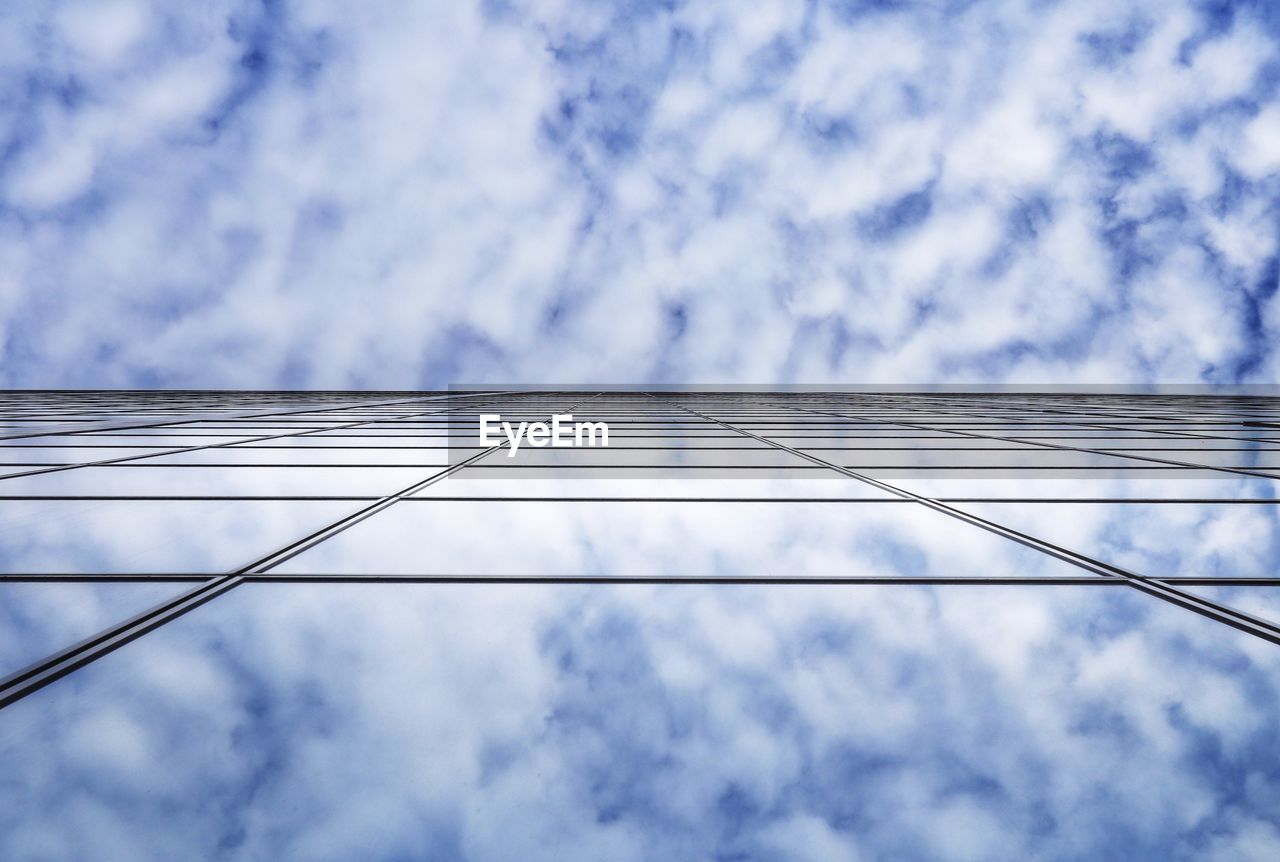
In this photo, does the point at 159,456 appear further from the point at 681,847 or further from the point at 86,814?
the point at 681,847

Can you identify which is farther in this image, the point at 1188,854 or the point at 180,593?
the point at 180,593

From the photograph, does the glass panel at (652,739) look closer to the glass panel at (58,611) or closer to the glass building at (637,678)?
the glass building at (637,678)

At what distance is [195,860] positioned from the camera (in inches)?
75.0

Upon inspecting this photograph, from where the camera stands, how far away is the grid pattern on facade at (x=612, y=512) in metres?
3.98

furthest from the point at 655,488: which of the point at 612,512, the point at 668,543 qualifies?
the point at 668,543

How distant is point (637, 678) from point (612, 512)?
2804mm

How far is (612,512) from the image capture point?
5.60m

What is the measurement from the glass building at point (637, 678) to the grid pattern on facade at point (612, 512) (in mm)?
45

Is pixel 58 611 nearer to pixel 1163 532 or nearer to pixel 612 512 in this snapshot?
pixel 612 512

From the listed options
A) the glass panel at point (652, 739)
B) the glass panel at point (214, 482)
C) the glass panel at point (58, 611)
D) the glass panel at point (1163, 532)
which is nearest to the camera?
the glass panel at point (652, 739)

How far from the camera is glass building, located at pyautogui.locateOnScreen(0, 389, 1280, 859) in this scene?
6.78ft

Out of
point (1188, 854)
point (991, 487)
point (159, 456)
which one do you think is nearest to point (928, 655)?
point (1188, 854)

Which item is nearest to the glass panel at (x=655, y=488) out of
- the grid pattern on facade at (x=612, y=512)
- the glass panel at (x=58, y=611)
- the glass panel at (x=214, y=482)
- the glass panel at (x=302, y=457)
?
the grid pattern on facade at (x=612, y=512)

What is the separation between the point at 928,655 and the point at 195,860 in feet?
9.21
